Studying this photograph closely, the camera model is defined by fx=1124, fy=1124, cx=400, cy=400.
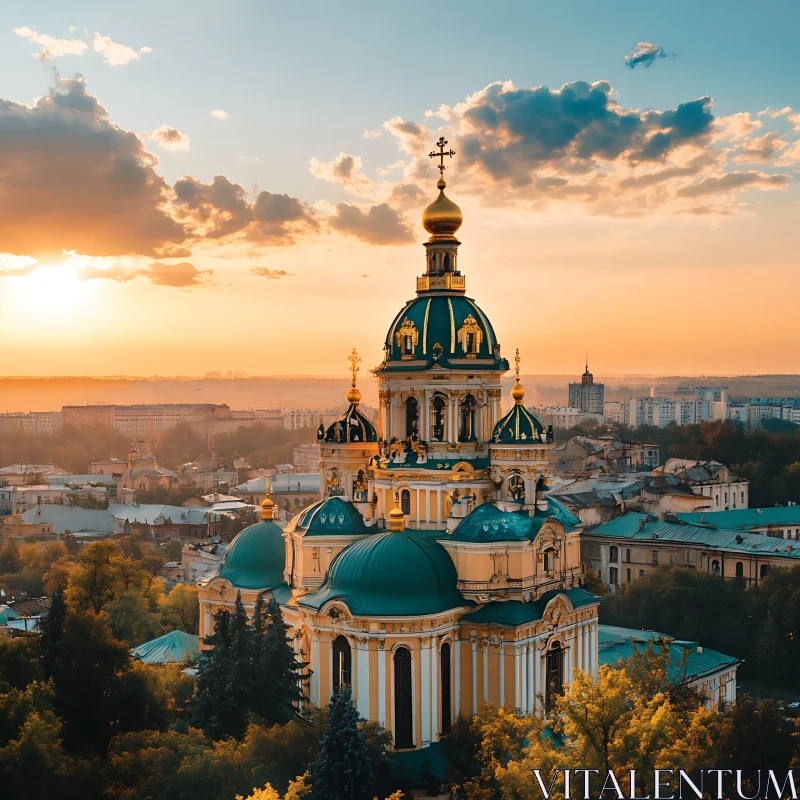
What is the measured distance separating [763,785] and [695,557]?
28.3 metres

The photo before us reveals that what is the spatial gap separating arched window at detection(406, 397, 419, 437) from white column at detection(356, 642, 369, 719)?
6041mm

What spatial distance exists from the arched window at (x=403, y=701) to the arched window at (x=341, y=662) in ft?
3.33

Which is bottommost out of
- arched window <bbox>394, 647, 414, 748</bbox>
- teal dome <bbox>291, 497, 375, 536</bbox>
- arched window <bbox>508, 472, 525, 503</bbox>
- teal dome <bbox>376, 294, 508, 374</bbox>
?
arched window <bbox>394, 647, 414, 748</bbox>

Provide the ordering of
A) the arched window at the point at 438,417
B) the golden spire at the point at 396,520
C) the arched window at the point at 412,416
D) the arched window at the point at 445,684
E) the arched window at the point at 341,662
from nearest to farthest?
the arched window at the point at 341,662 → the arched window at the point at 445,684 → the golden spire at the point at 396,520 → the arched window at the point at 438,417 → the arched window at the point at 412,416

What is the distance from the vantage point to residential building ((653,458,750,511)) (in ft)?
196

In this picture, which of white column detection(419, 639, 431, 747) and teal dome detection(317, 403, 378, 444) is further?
teal dome detection(317, 403, 378, 444)

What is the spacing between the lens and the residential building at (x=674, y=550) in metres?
44.3

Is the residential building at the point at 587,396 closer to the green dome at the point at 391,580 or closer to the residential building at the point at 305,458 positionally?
the residential building at the point at 305,458

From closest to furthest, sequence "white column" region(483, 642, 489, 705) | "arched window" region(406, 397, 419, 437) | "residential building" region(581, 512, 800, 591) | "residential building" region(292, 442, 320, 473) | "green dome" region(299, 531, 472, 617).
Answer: "green dome" region(299, 531, 472, 617)
"white column" region(483, 642, 489, 705)
"arched window" region(406, 397, 419, 437)
"residential building" region(581, 512, 800, 591)
"residential building" region(292, 442, 320, 473)

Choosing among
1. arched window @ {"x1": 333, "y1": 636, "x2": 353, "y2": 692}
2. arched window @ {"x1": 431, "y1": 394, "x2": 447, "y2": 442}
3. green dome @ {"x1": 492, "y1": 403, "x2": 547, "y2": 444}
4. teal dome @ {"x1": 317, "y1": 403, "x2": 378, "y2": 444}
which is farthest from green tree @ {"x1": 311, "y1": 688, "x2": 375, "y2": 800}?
teal dome @ {"x1": 317, "y1": 403, "x2": 378, "y2": 444}

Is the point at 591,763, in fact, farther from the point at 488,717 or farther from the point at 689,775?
the point at 488,717

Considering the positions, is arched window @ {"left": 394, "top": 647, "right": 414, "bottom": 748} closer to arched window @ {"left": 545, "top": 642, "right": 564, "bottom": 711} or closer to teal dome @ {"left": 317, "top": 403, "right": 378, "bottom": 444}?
arched window @ {"left": 545, "top": 642, "right": 564, "bottom": 711}

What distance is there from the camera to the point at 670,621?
38.6 m

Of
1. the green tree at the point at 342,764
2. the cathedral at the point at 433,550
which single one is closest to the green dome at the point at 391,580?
the cathedral at the point at 433,550
